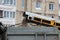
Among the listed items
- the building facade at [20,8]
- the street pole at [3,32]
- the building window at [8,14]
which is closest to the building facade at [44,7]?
the building facade at [20,8]

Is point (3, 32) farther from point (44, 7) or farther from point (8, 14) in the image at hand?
point (44, 7)

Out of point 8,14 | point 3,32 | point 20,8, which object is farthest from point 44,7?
point 3,32

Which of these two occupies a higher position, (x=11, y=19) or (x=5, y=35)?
(x=5, y=35)

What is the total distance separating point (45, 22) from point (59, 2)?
1813 centimetres

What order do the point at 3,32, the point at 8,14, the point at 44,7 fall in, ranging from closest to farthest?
1. the point at 3,32
2. the point at 8,14
3. the point at 44,7

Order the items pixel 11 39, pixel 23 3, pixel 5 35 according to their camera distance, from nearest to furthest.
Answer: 1. pixel 5 35
2. pixel 11 39
3. pixel 23 3

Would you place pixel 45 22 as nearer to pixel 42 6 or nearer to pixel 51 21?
pixel 51 21

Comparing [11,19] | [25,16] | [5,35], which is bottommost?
[11,19]

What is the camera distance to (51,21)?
509 cm

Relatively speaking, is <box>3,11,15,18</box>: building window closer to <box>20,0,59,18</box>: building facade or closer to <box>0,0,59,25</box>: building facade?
<box>0,0,59,25</box>: building facade

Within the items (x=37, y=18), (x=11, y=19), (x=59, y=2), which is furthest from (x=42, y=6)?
(x=37, y=18)

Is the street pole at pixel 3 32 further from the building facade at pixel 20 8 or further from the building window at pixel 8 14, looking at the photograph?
the building window at pixel 8 14

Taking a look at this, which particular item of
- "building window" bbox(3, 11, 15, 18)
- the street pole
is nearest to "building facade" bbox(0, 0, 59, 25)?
"building window" bbox(3, 11, 15, 18)

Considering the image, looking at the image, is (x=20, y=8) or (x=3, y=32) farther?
(x=20, y=8)
